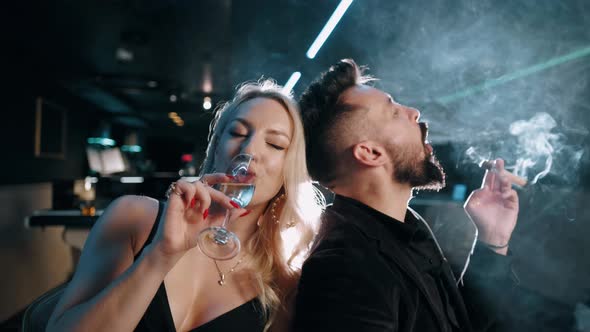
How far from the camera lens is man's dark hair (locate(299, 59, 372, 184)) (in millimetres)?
1835

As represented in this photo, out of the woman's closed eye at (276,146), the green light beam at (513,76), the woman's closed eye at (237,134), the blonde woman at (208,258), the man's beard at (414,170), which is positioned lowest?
the blonde woman at (208,258)

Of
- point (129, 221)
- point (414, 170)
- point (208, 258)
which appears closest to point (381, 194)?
point (414, 170)

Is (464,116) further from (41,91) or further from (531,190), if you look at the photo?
(41,91)

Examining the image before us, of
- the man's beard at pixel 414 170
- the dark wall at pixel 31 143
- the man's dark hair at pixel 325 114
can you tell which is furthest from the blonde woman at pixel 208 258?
the dark wall at pixel 31 143

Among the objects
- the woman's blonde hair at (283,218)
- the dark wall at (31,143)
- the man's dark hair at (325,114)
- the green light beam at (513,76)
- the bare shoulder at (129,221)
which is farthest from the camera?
the dark wall at (31,143)

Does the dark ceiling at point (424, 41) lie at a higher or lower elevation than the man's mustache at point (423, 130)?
higher

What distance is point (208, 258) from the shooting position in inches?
65.6

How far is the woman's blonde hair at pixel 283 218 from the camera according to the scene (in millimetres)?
1664

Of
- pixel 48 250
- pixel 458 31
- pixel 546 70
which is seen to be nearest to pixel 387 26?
pixel 458 31

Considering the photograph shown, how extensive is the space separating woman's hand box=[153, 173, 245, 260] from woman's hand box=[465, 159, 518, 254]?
1.42 metres

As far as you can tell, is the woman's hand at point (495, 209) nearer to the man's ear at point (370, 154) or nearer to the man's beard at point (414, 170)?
the man's beard at point (414, 170)

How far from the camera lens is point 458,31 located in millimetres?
2627

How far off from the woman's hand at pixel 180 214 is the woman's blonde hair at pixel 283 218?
0.57 metres

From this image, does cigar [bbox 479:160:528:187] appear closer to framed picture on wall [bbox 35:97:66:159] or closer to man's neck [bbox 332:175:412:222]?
man's neck [bbox 332:175:412:222]
